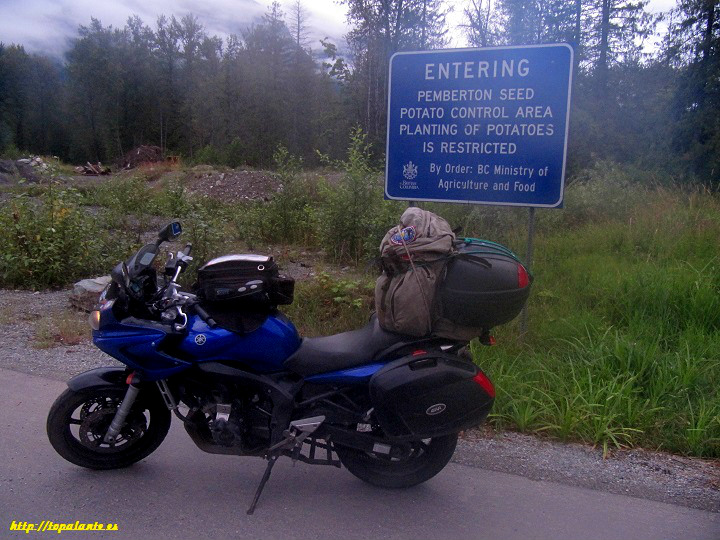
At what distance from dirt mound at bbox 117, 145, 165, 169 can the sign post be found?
27.7 metres

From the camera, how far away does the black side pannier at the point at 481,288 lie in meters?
3.30

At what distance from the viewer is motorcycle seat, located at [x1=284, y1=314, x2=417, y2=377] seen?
135 inches

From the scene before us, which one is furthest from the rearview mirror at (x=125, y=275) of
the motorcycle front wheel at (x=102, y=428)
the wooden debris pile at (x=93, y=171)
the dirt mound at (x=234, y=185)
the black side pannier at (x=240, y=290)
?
the wooden debris pile at (x=93, y=171)

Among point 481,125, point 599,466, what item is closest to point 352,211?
point 481,125

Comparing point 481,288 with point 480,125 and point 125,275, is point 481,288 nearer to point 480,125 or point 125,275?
point 125,275

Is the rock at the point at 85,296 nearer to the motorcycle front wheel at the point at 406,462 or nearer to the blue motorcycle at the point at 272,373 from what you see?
the blue motorcycle at the point at 272,373

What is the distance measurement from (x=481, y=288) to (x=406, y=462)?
106 centimetres

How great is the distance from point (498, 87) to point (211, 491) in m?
3.70

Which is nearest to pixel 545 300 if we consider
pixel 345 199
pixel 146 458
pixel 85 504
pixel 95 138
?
pixel 345 199

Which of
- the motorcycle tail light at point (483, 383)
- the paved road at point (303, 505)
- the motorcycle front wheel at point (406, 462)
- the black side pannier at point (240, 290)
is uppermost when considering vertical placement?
the black side pannier at point (240, 290)

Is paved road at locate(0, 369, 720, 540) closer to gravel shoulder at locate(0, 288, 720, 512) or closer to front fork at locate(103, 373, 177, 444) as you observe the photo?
gravel shoulder at locate(0, 288, 720, 512)

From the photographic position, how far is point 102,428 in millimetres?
3803

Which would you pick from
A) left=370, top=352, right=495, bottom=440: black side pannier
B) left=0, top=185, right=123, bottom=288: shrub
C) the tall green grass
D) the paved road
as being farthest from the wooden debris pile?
left=370, top=352, right=495, bottom=440: black side pannier

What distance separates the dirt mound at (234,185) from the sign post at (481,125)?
39.9ft
